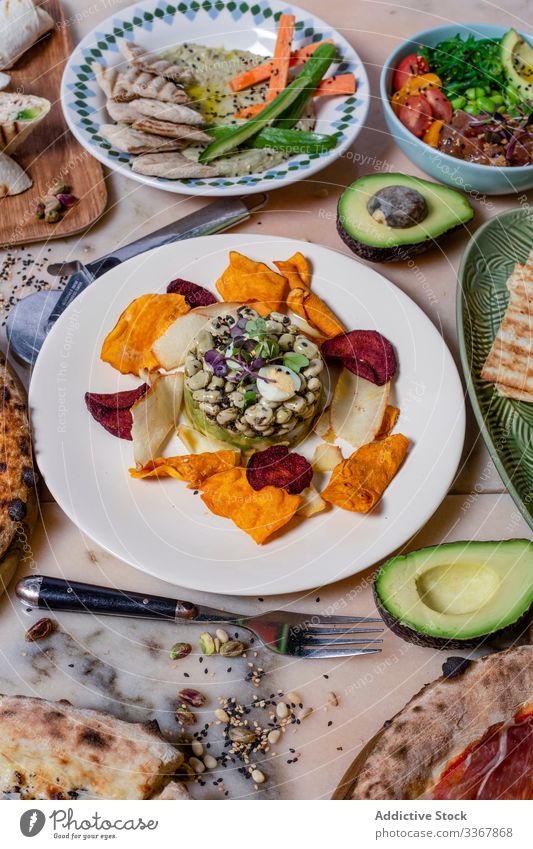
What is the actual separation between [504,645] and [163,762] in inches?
40.4

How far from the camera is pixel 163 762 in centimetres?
210

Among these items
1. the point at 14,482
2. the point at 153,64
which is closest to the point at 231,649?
the point at 14,482

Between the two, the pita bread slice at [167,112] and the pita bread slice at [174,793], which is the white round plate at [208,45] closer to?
the pita bread slice at [167,112]

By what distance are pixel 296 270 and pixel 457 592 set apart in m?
1.26

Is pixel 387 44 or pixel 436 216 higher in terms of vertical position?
pixel 387 44

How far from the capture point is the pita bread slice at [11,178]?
3283mm

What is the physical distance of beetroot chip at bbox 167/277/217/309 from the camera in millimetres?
2846

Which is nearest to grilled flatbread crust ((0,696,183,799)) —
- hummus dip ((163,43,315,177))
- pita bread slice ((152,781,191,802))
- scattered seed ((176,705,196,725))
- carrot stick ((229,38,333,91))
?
pita bread slice ((152,781,191,802))

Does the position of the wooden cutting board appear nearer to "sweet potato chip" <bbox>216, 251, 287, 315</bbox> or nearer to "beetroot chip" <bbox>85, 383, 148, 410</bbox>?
"sweet potato chip" <bbox>216, 251, 287, 315</bbox>

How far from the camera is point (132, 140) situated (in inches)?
126

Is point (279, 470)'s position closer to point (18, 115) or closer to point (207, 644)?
point (207, 644)

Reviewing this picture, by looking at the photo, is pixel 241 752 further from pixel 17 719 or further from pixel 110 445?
pixel 110 445
